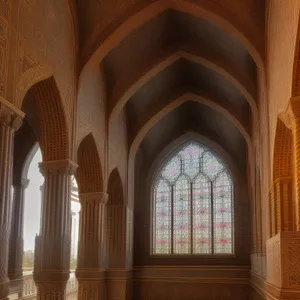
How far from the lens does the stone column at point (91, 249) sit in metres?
15.5

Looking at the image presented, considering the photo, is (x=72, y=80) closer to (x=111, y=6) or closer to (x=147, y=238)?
(x=111, y=6)

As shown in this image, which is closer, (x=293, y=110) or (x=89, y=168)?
(x=293, y=110)

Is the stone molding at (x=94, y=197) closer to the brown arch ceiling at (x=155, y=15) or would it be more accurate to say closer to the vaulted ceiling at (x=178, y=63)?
the vaulted ceiling at (x=178, y=63)

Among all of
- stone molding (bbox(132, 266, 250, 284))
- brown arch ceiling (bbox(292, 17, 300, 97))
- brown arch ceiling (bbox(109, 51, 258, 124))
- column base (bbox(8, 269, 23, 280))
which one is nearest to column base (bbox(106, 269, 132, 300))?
stone molding (bbox(132, 266, 250, 284))

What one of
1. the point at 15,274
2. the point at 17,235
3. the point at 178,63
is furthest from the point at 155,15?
the point at 15,274

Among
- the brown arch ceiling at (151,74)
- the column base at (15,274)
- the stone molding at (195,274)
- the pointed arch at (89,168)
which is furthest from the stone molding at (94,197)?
the stone molding at (195,274)

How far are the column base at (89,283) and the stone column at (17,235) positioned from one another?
2198mm

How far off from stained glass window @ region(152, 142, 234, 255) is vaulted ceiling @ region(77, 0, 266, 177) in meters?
0.86

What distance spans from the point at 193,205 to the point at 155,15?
8.93 meters

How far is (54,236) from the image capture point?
1218 cm

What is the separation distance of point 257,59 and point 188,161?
337 inches

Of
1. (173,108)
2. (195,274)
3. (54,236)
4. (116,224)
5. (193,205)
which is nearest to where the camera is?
(54,236)

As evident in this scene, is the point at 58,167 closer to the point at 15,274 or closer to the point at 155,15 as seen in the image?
the point at 155,15

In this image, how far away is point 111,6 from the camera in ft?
44.2
